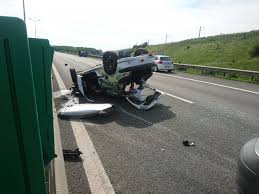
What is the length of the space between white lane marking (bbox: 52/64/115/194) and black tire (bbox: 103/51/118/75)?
347cm

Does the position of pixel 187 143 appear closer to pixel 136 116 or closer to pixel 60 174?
pixel 60 174

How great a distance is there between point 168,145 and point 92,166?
1734 millimetres

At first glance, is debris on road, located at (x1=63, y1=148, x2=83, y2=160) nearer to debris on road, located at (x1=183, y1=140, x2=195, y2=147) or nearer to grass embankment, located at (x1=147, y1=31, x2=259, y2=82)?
debris on road, located at (x1=183, y1=140, x2=195, y2=147)

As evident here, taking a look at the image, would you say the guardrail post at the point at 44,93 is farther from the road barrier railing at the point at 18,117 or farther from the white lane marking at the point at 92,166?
the road barrier railing at the point at 18,117

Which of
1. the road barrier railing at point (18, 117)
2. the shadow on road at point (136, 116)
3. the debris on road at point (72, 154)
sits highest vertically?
the road barrier railing at point (18, 117)

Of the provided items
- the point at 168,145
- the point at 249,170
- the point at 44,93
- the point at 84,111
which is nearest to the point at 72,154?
the point at 44,93

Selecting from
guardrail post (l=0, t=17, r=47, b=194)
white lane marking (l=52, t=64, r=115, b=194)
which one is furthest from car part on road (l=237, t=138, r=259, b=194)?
guardrail post (l=0, t=17, r=47, b=194)

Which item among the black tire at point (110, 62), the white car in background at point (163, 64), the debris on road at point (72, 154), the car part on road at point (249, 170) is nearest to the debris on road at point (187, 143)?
the debris on road at point (72, 154)

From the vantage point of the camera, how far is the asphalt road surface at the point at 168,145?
4.71m

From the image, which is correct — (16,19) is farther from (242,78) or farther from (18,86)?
(242,78)

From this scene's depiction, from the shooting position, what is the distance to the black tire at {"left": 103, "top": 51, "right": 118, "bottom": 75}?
1053cm

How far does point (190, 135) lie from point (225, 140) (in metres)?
0.72

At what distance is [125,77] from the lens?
1056cm

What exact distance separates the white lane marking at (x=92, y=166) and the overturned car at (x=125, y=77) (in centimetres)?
321
